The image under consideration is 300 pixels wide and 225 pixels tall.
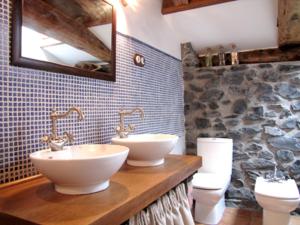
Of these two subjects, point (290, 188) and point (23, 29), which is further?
point (290, 188)

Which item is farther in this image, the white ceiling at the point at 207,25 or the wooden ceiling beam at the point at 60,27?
the white ceiling at the point at 207,25

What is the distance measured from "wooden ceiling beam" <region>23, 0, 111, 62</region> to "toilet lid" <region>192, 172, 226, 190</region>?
161 cm

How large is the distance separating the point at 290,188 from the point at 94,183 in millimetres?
2243

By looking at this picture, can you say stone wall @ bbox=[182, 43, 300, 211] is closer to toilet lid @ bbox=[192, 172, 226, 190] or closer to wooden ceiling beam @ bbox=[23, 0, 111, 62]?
toilet lid @ bbox=[192, 172, 226, 190]

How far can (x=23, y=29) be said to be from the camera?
3.98ft

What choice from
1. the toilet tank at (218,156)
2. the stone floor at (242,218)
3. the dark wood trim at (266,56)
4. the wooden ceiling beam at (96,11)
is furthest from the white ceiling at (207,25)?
the stone floor at (242,218)

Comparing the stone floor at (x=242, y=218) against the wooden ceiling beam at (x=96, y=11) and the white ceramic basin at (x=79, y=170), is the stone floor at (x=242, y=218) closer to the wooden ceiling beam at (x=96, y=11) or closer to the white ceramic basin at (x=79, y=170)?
the white ceramic basin at (x=79, y=170)

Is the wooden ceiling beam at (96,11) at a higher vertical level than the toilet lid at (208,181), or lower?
higher

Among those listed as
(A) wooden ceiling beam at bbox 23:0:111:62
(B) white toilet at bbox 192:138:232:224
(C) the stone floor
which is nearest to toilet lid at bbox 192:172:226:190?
(B) white toilet at bbox 192:138:232:224

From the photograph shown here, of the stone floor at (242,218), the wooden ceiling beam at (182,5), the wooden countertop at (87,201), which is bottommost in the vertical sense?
the stone floor at (242,218)

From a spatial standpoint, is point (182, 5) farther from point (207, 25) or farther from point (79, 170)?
point (79, 170)

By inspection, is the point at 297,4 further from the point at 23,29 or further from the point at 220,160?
the point at 23,29

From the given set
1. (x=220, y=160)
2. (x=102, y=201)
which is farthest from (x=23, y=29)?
(x=220, y=160)

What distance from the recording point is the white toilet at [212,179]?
2518 millimetres
